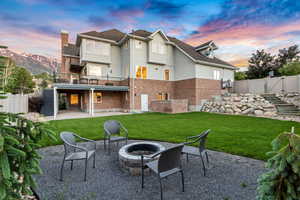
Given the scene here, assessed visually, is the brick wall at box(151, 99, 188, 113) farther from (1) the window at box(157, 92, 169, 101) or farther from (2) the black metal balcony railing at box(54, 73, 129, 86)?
(2) the black metal balcony railing at box(54, 73, 129, 86)

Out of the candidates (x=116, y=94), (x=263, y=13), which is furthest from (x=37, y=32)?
(x=263, y=13)

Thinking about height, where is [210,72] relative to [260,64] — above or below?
below

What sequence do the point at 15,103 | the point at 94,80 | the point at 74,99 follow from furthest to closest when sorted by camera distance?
1. the point at 74,99
2. the point at 94,80
3. the point at 15,103

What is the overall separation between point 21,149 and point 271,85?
68.6 ft

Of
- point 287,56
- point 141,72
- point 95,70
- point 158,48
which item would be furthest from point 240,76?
point 95,70

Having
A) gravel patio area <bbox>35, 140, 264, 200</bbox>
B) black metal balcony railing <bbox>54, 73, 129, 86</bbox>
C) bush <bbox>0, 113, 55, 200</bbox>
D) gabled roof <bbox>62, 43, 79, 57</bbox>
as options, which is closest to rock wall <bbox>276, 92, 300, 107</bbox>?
gravel patio area <bbox>35, 140, 264, 200</bbox>

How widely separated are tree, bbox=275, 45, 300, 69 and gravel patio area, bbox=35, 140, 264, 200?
29.2m

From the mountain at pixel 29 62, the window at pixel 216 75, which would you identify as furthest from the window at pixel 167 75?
the mountain at pixel 29 62

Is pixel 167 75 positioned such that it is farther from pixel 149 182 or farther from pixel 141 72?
pixel 149 182

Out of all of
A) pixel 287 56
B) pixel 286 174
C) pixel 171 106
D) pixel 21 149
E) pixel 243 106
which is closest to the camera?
pixel 286 174

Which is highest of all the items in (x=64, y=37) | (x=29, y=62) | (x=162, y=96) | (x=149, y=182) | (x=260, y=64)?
(x=29, y=62)

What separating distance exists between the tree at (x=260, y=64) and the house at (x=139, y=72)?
871 cm

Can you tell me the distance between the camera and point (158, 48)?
17.5 m

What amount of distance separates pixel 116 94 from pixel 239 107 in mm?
13641
